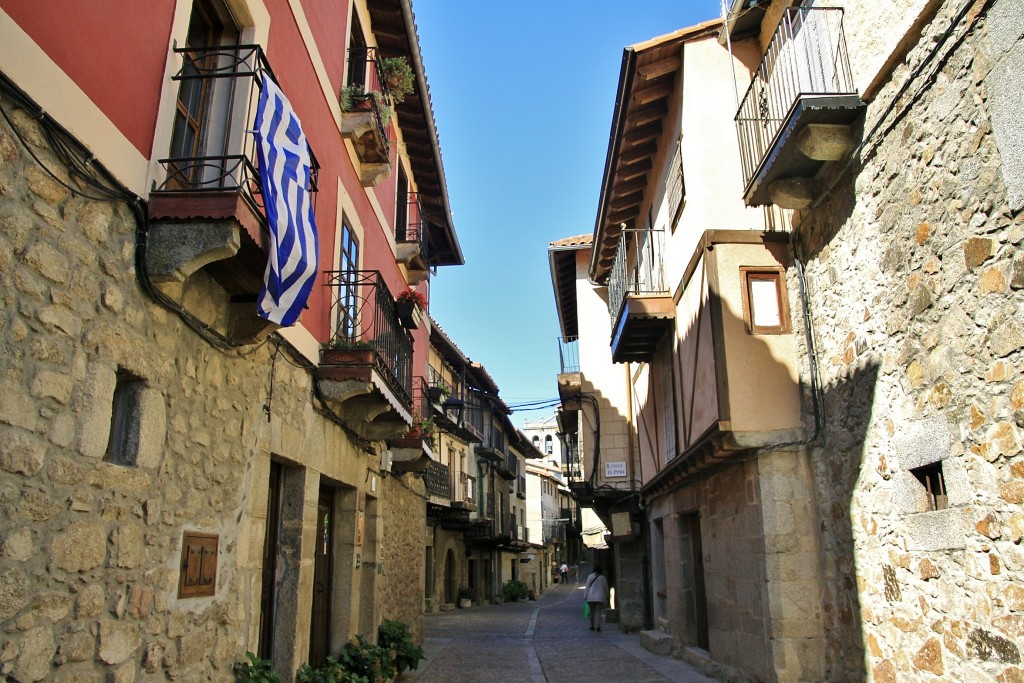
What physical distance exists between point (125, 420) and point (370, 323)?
197 inches

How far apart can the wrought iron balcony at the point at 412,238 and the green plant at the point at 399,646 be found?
18.6 ft

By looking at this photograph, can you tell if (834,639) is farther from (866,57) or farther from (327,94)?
(327,94)

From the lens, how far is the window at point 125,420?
4.18 metres

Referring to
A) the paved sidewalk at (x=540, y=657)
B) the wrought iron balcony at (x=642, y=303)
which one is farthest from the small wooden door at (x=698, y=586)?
the wrought iron balcony at (x=642, y=303)

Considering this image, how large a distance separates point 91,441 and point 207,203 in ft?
4.84

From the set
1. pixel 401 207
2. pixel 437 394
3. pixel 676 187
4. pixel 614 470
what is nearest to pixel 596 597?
pixel 614 470

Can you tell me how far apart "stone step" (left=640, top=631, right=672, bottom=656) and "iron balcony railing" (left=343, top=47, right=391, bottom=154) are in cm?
865

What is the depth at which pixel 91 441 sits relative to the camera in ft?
12.3

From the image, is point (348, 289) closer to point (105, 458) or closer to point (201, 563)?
point (201, 563)

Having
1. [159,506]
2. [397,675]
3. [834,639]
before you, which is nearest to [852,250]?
[834,639]

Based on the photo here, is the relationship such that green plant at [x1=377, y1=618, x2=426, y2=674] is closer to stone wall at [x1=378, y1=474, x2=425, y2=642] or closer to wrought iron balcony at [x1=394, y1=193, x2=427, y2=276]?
stone wall at [x1=378, y1=474, x2=425, y2=642]

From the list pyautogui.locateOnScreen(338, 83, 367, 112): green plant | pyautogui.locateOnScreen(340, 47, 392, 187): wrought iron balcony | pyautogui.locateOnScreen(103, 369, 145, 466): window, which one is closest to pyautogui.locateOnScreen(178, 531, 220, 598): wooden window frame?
pyautogui.locateOnScreen(103, 369, 145, 466): window

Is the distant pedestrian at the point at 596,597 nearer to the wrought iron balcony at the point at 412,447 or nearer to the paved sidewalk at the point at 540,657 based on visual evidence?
the paved sidewalk at the point at 540,657

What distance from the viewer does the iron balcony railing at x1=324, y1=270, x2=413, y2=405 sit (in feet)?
27.1
